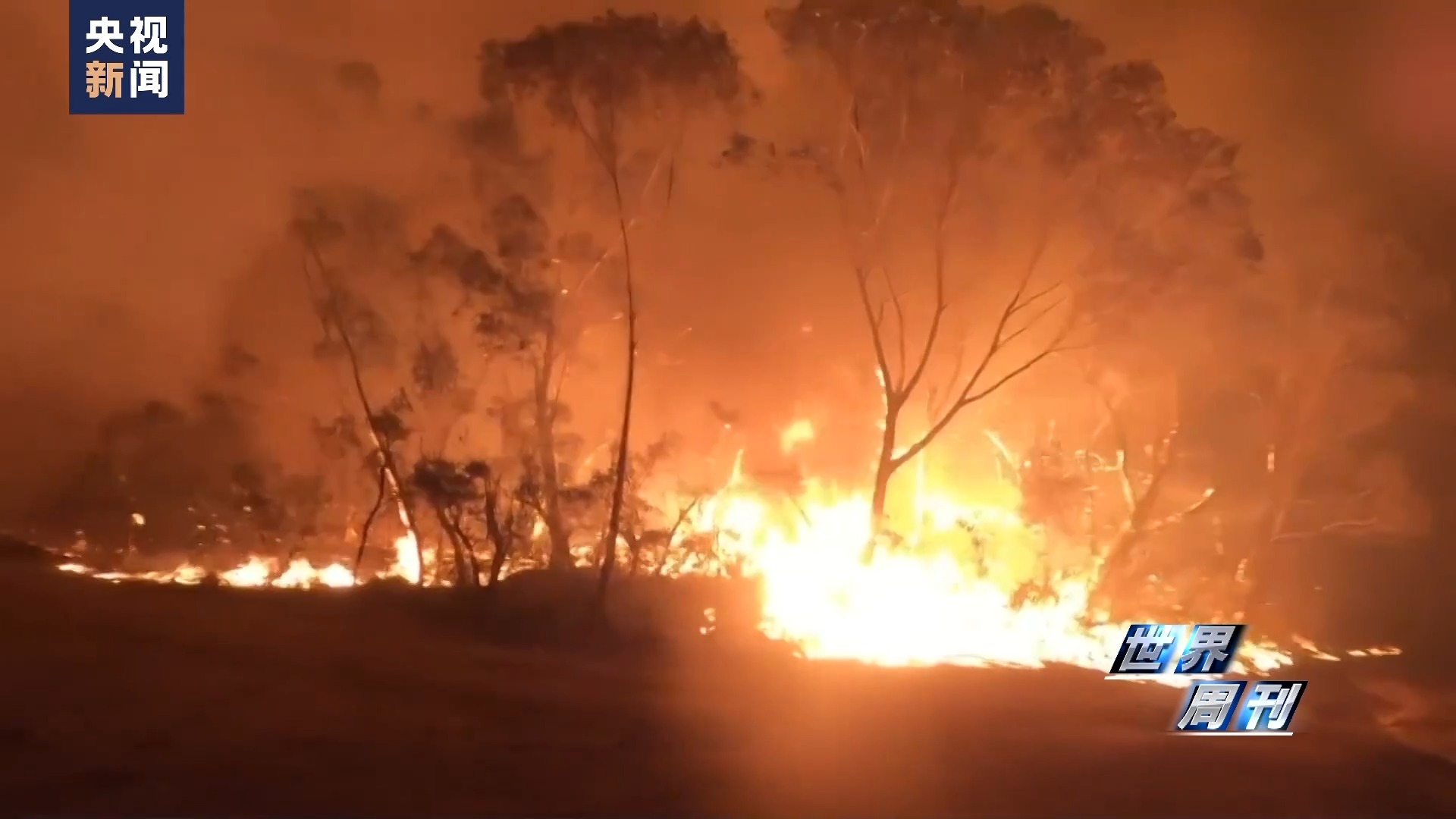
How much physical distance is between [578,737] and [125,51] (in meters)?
9.28

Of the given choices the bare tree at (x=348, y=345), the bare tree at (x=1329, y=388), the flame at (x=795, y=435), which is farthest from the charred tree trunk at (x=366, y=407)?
the bare tree at (x=1329, y=388)

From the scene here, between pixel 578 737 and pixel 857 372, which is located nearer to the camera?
pixel 578 737

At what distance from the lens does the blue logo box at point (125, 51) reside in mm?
10336

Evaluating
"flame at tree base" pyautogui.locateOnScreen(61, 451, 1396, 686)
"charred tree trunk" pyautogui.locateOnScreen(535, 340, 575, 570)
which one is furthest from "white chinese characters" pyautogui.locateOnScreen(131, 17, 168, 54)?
"flame at tree base" pyautogui.locateOnScreen(61, 451, 1396, 686)

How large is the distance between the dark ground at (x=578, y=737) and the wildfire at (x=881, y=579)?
0.89 m

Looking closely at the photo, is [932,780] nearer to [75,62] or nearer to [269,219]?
[269,219]

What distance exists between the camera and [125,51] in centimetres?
1065

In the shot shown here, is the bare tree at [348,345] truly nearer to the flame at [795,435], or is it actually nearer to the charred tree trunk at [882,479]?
the flame at [795,435]

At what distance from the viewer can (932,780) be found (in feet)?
22.8

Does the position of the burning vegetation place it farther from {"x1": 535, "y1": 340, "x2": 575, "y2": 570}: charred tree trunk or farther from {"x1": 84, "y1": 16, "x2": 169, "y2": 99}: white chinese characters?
{"x1": 84, "y1": 16, "x2": 169, "y2": 99}: white chinese characters

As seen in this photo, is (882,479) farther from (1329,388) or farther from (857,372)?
(1329,388)

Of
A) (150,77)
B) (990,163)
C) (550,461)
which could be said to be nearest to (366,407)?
(550,461)

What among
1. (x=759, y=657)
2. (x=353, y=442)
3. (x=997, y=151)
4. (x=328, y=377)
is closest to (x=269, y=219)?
(x=328, y=377)

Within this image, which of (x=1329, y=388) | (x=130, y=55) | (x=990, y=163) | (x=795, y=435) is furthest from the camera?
(x=1329, y=388)
